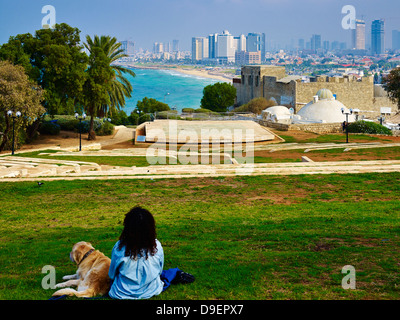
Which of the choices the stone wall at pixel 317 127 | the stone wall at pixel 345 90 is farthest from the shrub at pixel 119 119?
the stone wall at pixel 345 90

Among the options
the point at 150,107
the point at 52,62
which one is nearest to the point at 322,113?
the point at 150,107

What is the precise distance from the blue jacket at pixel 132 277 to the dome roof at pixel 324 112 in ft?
142

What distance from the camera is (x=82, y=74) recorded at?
35.9m

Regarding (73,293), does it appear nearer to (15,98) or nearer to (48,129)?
(15,98)

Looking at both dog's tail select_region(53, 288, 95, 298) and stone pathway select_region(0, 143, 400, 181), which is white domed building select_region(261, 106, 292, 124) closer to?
stone pathway select_region(0, 143, 400, 181)

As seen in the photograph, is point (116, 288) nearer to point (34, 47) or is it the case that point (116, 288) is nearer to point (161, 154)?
point (161, 154)

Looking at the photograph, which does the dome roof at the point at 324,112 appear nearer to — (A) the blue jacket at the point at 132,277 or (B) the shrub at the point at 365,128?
(B) the shrub at the point at 365,128

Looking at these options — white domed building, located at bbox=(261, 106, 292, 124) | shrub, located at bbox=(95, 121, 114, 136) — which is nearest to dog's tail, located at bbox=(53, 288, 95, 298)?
shrub, located at bbox=(95, 121, 114, 136)

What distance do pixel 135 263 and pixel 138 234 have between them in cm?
39

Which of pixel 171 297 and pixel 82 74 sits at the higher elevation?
pixel 82 74

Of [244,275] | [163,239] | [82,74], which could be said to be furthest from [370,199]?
[82,74]

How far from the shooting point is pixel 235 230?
397 inches
